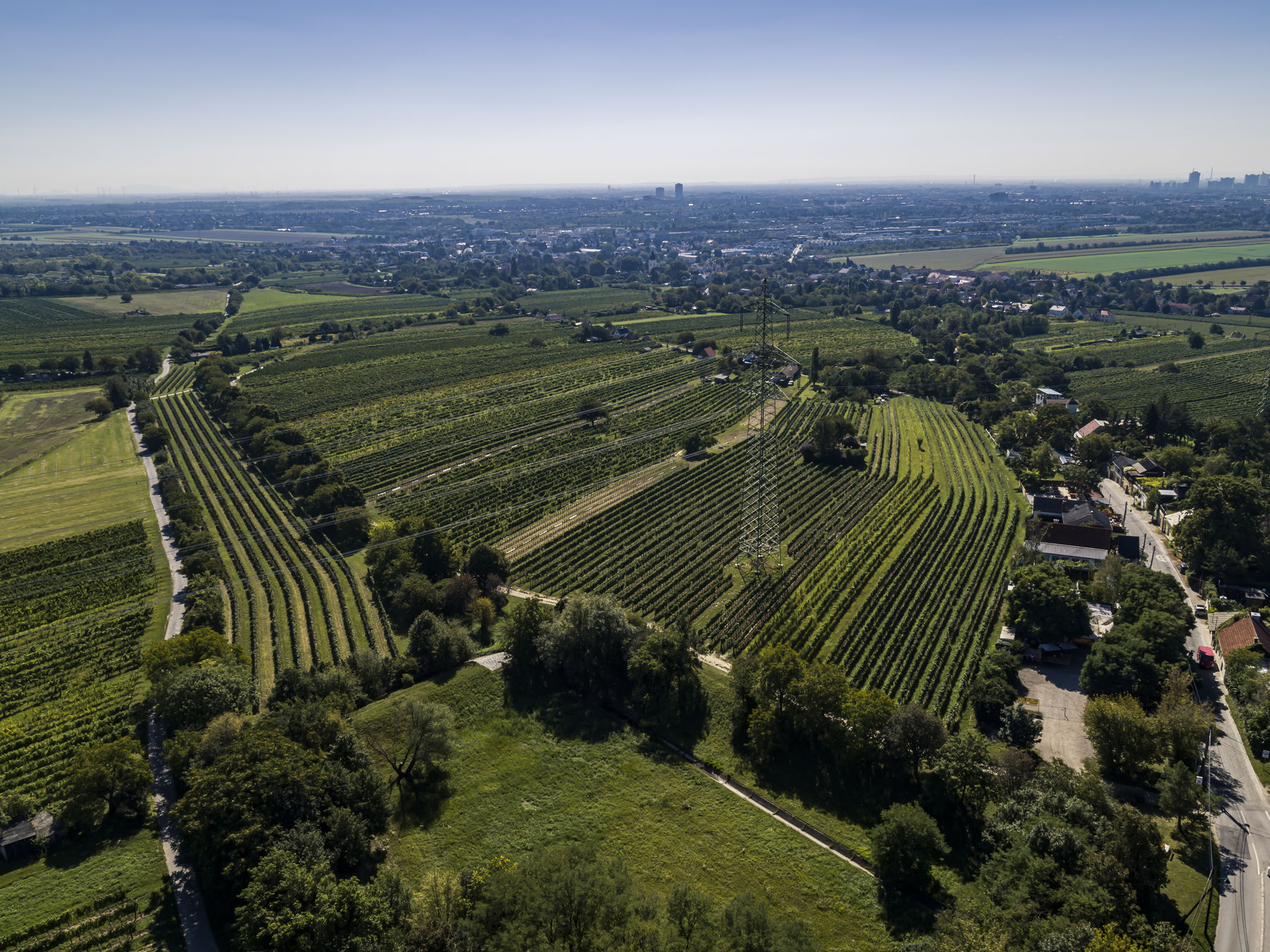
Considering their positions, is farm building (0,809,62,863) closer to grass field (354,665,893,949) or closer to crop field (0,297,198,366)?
grass field (354,665,893,949)

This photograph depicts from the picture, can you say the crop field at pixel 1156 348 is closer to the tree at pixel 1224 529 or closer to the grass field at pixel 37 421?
the tree at pixel 1224 529

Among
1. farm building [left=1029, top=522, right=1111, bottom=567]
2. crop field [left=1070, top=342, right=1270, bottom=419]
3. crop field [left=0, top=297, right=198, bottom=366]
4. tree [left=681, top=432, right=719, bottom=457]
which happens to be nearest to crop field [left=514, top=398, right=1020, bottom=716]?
tree [left=681, top=432, right=719, bottom=457]

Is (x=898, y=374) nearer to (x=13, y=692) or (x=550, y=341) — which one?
(x=550, y=341)

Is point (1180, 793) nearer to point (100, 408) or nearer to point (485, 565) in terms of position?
point (485, 565)

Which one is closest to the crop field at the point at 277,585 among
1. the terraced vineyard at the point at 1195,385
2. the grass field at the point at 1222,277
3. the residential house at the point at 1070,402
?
the residential house at the point at 1070,402

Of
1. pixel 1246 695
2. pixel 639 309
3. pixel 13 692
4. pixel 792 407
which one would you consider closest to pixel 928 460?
pixel 792 407
